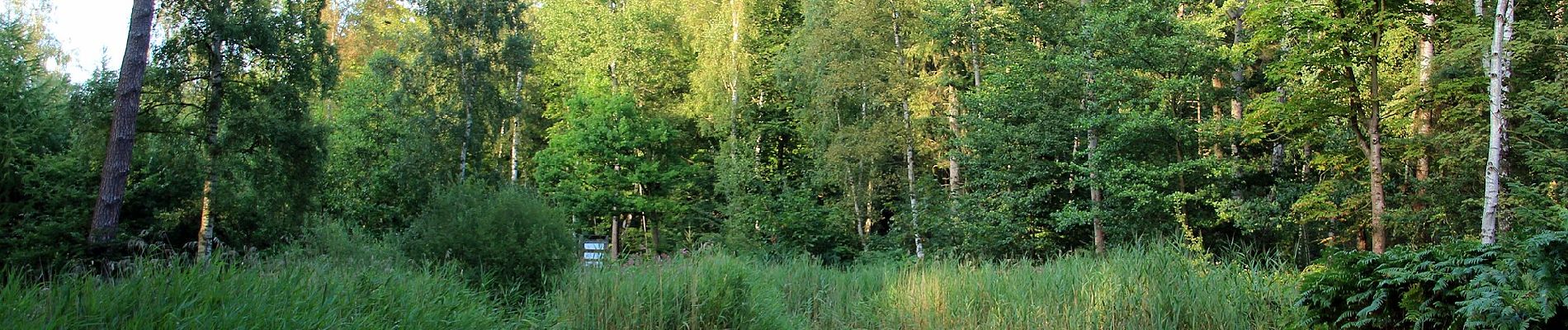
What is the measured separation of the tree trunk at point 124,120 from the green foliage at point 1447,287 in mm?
12297

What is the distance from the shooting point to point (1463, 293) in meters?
4.44

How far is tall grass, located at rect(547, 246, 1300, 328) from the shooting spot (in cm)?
722

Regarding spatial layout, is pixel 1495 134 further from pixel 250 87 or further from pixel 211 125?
pixel 211 125

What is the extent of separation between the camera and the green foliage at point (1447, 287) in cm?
412

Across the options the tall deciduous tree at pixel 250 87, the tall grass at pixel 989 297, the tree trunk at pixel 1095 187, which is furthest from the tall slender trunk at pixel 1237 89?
the tall deciduous tree at pixel 250 87

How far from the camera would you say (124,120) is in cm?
1220

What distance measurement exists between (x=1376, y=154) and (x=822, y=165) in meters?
12.1

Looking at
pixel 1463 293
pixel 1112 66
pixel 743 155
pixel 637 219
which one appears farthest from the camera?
pixel 637 219

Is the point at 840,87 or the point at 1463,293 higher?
the point at 840,87

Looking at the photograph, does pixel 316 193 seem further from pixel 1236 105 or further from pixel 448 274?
pixel 1236 105


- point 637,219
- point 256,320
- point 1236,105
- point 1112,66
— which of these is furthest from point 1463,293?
point 637,219

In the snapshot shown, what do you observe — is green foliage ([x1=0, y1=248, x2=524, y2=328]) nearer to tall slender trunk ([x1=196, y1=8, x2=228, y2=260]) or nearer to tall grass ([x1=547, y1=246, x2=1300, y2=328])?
tall grass ([x1=547, y1=246, x2=1300, y2=328])

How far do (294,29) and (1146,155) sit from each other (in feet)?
44.1

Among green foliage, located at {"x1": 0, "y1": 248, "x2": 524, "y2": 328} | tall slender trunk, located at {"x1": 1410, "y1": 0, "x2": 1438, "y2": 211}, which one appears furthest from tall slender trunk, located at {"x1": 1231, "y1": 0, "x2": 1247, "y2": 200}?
green foliage, located at {"x1": 0, "y1": 248, "x2": 524, "y2": 328}
